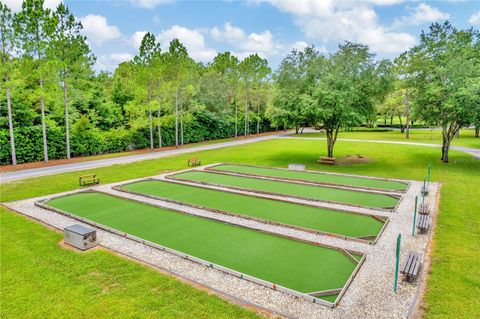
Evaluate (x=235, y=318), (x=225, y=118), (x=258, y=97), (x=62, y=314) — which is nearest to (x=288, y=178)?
(x=235, y=318)

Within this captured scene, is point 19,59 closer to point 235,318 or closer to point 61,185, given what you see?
point 61,185

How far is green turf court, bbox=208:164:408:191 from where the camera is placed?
16.5 metres

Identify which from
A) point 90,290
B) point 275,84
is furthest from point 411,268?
point 275,84

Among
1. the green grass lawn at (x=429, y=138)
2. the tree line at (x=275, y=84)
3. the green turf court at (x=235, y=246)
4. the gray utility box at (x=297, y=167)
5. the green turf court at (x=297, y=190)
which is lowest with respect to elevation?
the green turf court at (x=235, y=246)

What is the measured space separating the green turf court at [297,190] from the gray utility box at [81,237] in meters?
7.95

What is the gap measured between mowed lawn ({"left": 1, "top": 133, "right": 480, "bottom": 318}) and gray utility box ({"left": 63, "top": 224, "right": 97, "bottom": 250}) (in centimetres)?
52

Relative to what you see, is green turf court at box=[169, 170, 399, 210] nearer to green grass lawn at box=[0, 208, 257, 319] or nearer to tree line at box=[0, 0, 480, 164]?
tree line at box=[0, 0, 480, 164]

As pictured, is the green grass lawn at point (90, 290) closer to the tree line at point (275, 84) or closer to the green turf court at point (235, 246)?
the green turf court at point (235, 246)

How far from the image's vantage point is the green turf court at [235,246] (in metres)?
7.55

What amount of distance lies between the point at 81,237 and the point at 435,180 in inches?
708

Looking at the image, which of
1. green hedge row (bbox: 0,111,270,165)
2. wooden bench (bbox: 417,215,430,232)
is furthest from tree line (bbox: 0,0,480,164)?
wooden bench (bbox: 417,215,430,232)

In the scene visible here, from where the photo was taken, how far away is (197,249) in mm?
8969

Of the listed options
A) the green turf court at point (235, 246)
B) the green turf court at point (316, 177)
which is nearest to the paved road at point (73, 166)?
the green turf court at point (316, 177)

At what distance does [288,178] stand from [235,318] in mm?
12223
